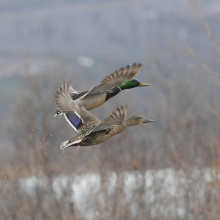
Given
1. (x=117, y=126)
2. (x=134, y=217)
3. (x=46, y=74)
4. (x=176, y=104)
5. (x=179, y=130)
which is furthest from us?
(x=176, y=104)

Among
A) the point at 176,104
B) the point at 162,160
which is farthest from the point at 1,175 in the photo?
the point at 176,104

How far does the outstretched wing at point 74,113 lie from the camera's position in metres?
3.48

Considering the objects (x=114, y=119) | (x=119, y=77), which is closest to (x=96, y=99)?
(x=119, y=77)

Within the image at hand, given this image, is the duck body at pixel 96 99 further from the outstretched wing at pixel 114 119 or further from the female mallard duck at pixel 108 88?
the outstretched wing at pixel 114 119

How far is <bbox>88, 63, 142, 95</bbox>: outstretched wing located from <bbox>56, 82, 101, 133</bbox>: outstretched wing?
21 cm

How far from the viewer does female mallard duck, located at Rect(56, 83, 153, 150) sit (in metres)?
3.18

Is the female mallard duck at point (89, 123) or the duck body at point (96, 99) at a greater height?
the duck body at point (96, 99)

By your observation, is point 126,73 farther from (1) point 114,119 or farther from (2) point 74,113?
(1) point 114,119

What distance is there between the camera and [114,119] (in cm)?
317

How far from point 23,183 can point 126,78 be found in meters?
21.6

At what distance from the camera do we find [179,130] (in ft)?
108

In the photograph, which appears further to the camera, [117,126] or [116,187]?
[116,187]

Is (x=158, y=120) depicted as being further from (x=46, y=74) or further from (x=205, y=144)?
(x=46, y=74)

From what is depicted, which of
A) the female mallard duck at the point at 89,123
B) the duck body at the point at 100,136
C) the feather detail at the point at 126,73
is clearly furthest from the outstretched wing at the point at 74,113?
the feather detail at the point at 126,73
